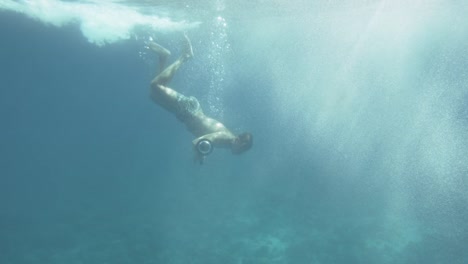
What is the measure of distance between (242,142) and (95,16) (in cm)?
2042

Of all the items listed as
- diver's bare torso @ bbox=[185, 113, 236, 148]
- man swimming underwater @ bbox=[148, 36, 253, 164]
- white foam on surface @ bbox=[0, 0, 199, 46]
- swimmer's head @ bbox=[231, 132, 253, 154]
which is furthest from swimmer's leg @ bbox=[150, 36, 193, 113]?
white foam on surface @ bbox=[0, 0, 199, 46]

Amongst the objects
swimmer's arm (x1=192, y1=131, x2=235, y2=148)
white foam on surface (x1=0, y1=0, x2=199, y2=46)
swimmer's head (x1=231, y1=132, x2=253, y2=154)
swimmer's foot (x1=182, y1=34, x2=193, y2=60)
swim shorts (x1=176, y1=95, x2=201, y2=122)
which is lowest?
swimmer's head (x1=231, y1=132, x2=253, y2=154)

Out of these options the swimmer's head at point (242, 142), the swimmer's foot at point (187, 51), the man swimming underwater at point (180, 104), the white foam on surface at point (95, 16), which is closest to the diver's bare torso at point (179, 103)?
the man swimming underwater at point (180, 104)

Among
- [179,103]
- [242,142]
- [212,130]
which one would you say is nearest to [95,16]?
[179,103]

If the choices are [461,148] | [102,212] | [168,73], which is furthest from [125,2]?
[461,148]

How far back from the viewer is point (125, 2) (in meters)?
21.0

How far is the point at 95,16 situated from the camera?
23.7 m

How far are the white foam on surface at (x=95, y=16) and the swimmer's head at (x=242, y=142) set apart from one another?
17014mm

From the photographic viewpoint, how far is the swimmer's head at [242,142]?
7.34 m

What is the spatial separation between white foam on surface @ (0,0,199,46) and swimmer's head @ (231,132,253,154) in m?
17.0

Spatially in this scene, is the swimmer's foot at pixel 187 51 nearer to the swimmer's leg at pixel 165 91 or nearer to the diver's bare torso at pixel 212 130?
the swimmer's leg at pixel 165 91

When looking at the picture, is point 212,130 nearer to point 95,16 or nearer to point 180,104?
point 180,104

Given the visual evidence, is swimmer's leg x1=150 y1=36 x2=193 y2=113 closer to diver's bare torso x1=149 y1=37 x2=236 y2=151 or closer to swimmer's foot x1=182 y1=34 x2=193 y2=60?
diver's bare torso x1=149 y1=37 x2=236 y2=151

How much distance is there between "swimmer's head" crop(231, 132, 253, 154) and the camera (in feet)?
24.1
